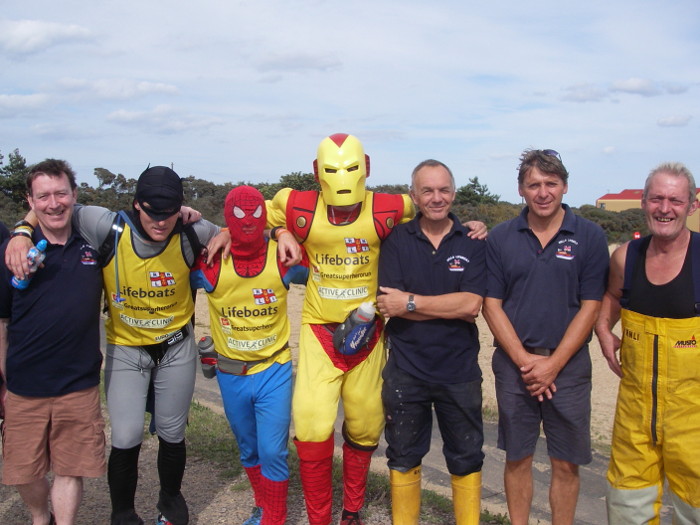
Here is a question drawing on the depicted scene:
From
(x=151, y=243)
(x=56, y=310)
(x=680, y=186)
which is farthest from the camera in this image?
(x=151, y=243)

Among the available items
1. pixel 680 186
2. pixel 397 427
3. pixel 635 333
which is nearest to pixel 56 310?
pixel 397 427

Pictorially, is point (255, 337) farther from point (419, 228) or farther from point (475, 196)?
point (475, 196)

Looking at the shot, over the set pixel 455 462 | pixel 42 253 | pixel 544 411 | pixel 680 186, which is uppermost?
pixel 680 186

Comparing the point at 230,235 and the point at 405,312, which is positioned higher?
the point at 230,235

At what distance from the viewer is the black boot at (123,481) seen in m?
4.12

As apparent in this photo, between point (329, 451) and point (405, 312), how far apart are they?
1.02 meters

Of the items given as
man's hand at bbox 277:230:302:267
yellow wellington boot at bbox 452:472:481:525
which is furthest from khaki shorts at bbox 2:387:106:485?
yellow wellington boot at bbox 452:472:481:525

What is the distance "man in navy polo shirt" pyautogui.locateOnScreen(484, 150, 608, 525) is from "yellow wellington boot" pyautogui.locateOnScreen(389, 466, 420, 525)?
62cm

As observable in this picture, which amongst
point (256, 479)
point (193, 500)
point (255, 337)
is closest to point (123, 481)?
point (256, 479)

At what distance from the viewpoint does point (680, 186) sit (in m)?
3.56

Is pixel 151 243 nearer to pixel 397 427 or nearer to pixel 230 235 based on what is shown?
pixel 230 235

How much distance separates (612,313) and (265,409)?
218 centimetres

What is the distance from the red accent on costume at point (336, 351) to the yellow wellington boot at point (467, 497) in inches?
37.1

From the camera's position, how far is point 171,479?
432 cm
